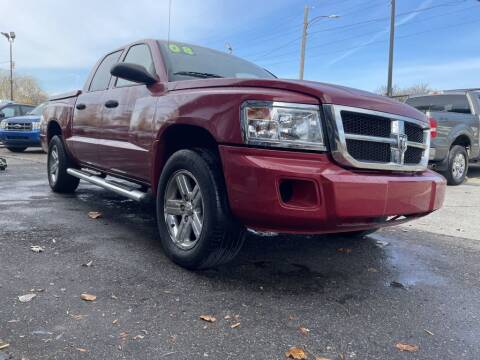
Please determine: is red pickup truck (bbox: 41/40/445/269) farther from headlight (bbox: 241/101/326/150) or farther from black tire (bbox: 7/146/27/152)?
black tire (bbox: 7/146/27/152)

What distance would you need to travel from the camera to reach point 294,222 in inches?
104

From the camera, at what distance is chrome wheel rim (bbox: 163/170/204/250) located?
10.3ft

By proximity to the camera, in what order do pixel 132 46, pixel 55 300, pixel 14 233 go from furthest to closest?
pixel 132 46, pixel 14 233, pixel 55 300

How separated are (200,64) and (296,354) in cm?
280

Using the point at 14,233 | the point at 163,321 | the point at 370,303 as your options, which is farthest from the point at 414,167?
the point at 14,233

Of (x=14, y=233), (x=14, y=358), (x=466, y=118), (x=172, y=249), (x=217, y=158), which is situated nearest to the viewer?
(x=14, y=358)

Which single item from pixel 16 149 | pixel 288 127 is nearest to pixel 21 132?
pixel 16 149

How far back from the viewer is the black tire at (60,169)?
→ 5.96m

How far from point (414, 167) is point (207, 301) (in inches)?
67.0

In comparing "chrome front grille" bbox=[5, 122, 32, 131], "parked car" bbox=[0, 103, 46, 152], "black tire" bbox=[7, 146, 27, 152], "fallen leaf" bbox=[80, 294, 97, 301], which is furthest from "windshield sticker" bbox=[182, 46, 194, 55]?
"black tire" bbox=[7, 146, 27, 152]

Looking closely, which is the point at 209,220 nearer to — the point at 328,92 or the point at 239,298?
the point at 239,298

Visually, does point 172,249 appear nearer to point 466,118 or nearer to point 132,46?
point 132,46

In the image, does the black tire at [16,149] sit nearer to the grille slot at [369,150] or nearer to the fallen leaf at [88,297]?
the fallen leaf at [88,297]

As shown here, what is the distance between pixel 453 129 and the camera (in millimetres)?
8648
